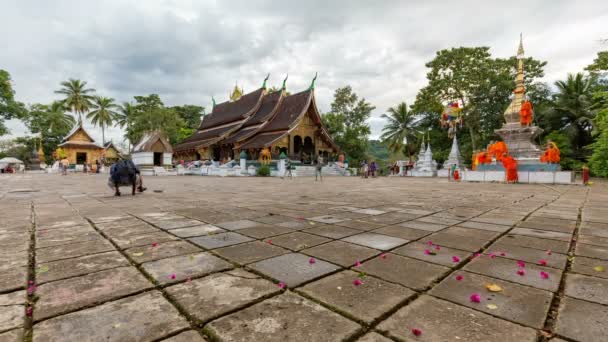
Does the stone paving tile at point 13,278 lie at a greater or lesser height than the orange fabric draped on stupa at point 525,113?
lesser

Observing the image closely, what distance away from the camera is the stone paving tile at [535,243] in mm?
2512

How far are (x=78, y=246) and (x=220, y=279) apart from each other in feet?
5.18

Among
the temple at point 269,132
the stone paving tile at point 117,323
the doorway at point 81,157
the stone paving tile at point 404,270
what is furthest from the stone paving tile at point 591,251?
the doorway at point 81,157

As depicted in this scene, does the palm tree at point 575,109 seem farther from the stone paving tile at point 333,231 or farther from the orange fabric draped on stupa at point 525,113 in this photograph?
the stone paving tile at point 333,231

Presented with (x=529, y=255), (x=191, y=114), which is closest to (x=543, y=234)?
(x=529, y=255)

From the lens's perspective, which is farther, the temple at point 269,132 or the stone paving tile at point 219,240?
the temple at point 269,132

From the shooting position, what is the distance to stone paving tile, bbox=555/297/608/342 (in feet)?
3.99

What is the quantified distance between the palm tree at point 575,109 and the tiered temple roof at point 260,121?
62.4 feet

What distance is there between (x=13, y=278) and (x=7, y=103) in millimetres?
23788

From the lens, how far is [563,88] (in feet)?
85.3

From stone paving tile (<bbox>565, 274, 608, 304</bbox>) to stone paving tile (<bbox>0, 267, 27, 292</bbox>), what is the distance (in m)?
3.07

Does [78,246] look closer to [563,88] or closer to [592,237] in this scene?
Result: [592,237]

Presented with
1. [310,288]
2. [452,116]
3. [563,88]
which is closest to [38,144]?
[452,116]

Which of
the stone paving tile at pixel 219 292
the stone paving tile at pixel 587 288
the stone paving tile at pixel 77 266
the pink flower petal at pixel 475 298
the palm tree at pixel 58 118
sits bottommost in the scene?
the stone paving tile at pixel 77 266
